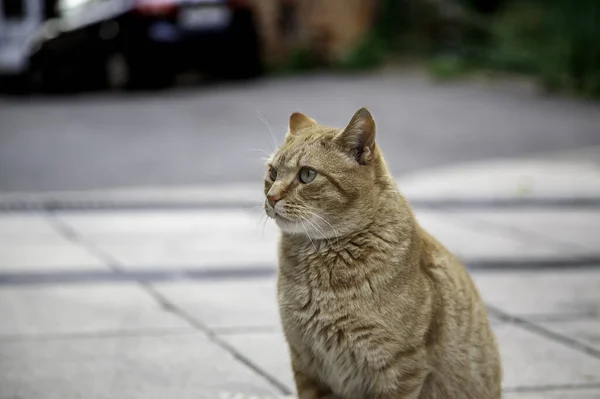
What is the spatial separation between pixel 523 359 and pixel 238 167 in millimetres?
5770

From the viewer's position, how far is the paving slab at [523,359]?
4.54 m

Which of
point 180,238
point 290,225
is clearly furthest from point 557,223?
point 290,225

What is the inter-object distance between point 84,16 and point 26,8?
3.65 feet

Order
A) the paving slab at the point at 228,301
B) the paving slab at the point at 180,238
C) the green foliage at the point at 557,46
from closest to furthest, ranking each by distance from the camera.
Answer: the paving slab at the point at 228,301
the paving slab at the point at 180,238
the green foliage at the point at 557,46

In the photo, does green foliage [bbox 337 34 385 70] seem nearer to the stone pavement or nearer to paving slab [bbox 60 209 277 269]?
the stone pavement

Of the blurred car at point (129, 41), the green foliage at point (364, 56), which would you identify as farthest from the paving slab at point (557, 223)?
the green foliage at point (364, 56)

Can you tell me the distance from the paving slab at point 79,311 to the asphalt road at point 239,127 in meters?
3.38

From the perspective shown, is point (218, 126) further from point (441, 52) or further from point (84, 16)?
point (441, 52)

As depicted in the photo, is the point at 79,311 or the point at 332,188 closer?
the point at 332,188

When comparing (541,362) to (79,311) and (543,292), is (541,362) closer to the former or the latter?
(543,292)

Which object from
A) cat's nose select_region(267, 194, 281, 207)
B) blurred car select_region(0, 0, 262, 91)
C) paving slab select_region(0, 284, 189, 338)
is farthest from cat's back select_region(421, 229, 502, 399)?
blurred car select_region(0, 0, 262, 91)

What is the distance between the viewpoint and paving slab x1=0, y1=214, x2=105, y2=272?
648cm

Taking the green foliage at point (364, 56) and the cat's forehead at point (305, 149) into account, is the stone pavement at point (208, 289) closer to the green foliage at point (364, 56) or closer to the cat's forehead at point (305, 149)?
the cat's forehead at point (305, 149)

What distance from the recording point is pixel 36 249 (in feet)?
22.7
